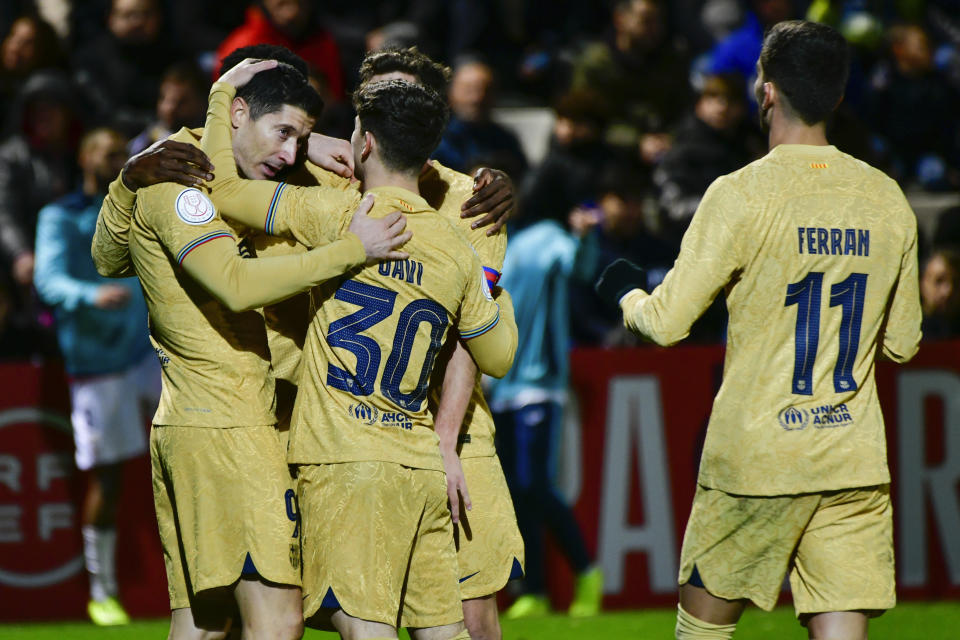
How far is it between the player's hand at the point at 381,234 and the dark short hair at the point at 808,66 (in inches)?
51.1

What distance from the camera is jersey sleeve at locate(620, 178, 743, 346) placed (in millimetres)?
3877

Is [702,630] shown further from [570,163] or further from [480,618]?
[570,163]

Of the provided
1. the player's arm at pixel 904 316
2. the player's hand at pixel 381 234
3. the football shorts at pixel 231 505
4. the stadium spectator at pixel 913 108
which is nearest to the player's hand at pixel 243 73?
the player's hand at pixel 381 234

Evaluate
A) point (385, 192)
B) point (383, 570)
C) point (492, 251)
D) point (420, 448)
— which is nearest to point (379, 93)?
point (385, 192)

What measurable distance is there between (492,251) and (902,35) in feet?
22.9

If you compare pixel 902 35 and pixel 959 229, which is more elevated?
pixel 902 35

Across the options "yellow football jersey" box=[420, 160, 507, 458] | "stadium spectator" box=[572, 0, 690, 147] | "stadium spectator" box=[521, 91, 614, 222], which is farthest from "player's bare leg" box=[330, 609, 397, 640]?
"stadium spectator" box=[572, 0, 690, 147]

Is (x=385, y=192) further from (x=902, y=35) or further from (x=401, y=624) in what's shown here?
(x=902, y=35)

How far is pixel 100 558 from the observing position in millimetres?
7062

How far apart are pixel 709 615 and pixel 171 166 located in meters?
2.17

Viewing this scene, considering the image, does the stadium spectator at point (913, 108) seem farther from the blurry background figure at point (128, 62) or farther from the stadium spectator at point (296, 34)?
the blurry background figure at point (128, 62)

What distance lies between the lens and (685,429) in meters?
7.30

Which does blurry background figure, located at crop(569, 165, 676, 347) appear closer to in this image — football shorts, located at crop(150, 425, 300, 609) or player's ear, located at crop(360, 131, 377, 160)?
player's ear, located at crop(360, 131, 377, 160)

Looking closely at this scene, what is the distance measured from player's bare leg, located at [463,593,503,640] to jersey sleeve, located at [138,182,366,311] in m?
1.30
